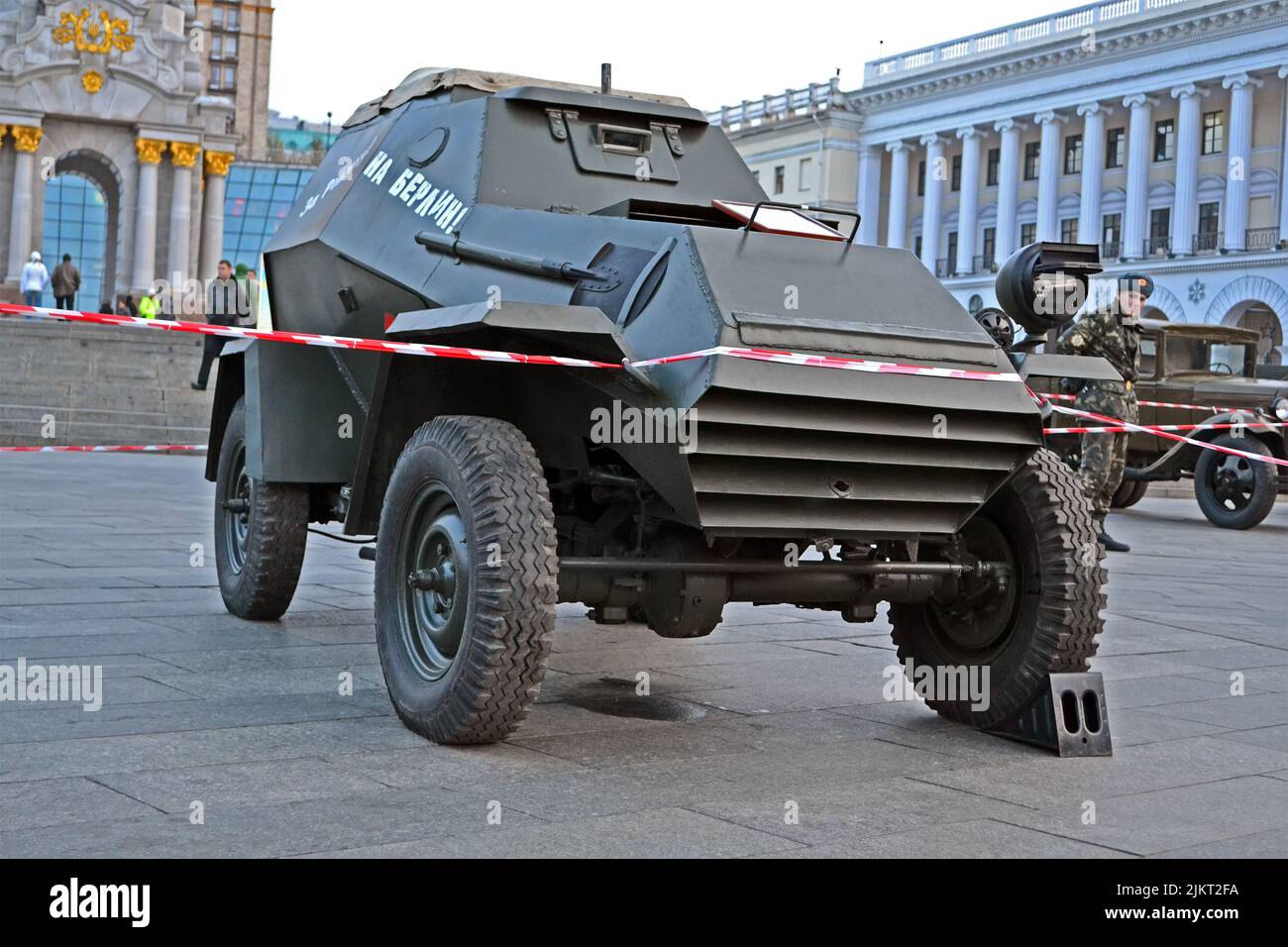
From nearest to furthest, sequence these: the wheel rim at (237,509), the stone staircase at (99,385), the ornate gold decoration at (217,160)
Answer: the wheel rim at (237,509), the stone staircase at (99,385), the ornate gold decoration at (217,160)

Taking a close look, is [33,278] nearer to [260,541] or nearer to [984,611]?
[260,541]

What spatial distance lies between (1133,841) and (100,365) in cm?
3263

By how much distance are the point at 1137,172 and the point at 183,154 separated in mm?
37239

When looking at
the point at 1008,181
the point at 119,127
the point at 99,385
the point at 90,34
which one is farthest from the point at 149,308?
the point at 1008,181

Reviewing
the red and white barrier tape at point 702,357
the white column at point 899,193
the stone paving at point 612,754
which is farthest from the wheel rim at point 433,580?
the white column at point 899,193

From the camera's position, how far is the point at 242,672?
6449 mm

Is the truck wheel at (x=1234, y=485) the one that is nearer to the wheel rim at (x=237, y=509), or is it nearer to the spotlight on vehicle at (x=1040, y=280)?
the spotlight on vehicle at (x=1040, y=280)

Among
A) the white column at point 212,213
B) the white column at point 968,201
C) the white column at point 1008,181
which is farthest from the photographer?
the white column at point 968,201

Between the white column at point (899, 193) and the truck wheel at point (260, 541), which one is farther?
the white column at point (899, 193)

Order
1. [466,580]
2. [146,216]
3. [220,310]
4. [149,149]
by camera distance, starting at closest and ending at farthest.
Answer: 1. [466,580]
2. [220,310]
3. [149,149]
4. [146,216]

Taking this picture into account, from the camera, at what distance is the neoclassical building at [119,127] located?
52500 mm

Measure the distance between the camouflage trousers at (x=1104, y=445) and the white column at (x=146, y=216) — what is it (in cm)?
4531

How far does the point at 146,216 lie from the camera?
5469 cm
